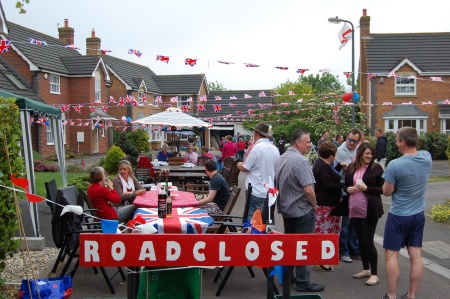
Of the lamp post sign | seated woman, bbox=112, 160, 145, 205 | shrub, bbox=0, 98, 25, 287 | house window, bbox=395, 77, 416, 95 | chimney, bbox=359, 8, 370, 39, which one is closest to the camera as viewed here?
the lamp post sign

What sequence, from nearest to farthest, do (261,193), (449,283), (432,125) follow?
1. (449,283)
2. (261,193)
3. (432,125)

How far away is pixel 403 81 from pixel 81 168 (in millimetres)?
23058

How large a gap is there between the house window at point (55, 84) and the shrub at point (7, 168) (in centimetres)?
2811

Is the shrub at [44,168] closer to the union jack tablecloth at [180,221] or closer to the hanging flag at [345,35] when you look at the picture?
the hanging flag at [345,35]

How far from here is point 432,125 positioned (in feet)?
114

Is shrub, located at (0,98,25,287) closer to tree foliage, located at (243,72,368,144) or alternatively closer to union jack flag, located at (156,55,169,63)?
union jack flag, located at (156,55,169,63)

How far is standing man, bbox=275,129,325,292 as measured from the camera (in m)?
6.03

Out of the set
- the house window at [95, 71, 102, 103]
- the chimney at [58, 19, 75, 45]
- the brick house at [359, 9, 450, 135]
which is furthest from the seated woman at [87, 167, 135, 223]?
the chimney at [58, 19, 75, 45]

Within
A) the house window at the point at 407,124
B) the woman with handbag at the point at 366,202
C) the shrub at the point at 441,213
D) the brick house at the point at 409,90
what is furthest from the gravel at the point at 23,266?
the house window at the point at 407,124

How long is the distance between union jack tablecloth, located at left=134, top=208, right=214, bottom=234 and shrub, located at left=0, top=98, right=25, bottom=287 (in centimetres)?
148

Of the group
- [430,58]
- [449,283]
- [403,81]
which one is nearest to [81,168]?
[449,283]

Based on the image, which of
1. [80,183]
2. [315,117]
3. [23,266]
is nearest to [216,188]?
[23,266]

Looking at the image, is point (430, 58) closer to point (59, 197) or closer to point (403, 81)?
point (403, 81)

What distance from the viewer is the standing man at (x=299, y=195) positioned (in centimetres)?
603
